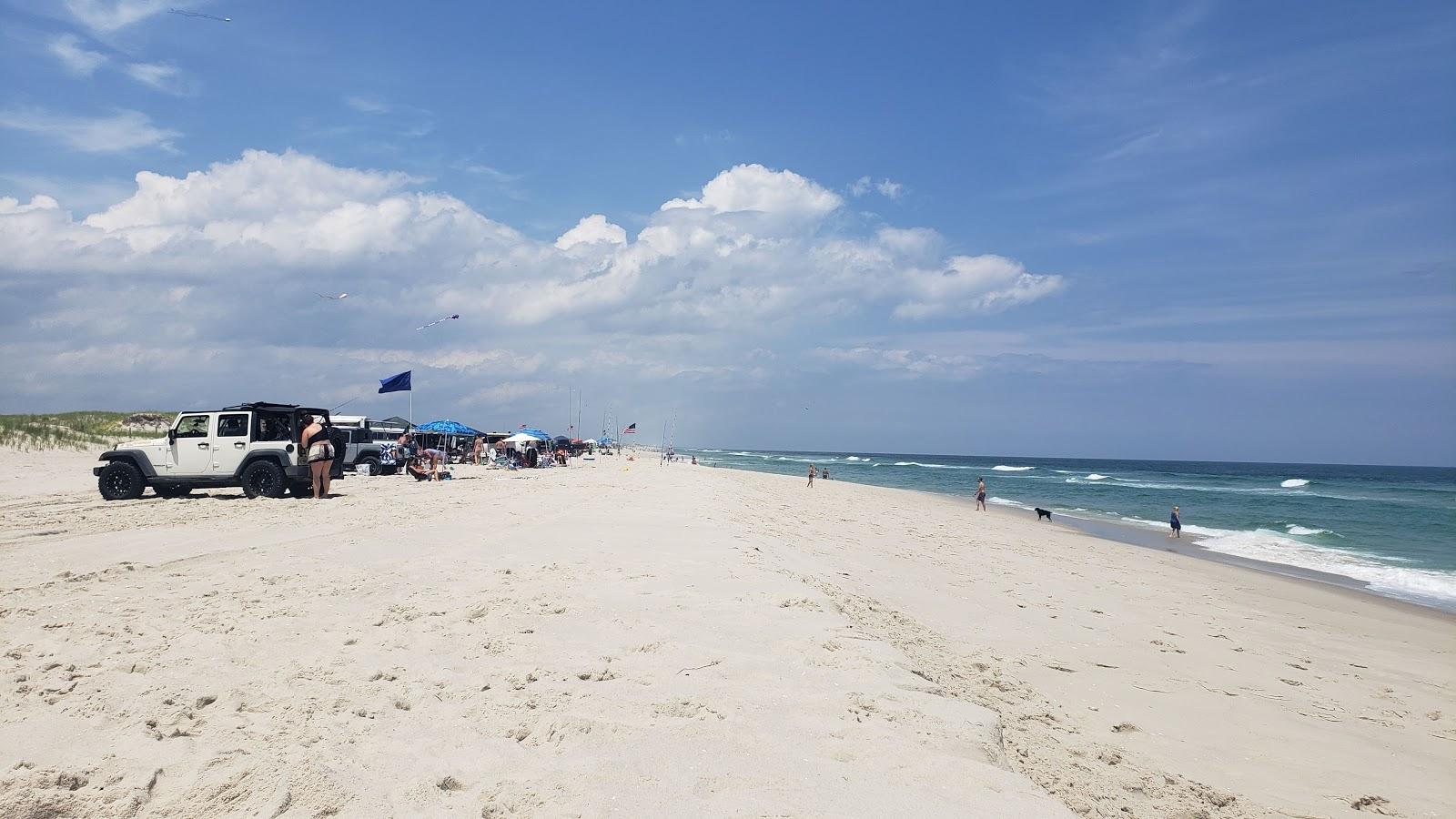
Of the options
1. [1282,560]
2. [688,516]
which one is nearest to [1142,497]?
[1282,560]

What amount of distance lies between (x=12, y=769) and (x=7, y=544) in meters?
8.51

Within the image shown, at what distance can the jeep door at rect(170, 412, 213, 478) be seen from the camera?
629 inches

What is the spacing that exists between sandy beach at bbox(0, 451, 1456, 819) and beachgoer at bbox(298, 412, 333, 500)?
→ 15.7 ft

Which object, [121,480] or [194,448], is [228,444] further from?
[121,480]

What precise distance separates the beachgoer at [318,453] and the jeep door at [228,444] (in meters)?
1.07

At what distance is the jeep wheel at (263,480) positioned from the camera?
16.0m

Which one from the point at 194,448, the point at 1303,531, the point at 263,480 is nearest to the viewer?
the point at 194,448

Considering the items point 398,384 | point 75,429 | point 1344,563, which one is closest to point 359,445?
point 398,384

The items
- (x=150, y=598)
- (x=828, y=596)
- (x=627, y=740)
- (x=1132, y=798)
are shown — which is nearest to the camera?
(x=627, y=740)

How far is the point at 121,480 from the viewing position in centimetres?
1570

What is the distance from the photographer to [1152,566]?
1678 cm

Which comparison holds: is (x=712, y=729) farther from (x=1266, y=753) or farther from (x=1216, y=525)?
(x=1216, y=525)

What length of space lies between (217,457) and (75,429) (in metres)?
27.1

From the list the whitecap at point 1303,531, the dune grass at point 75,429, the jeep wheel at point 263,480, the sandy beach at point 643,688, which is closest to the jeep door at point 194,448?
the jeep wheel at point 263,480
